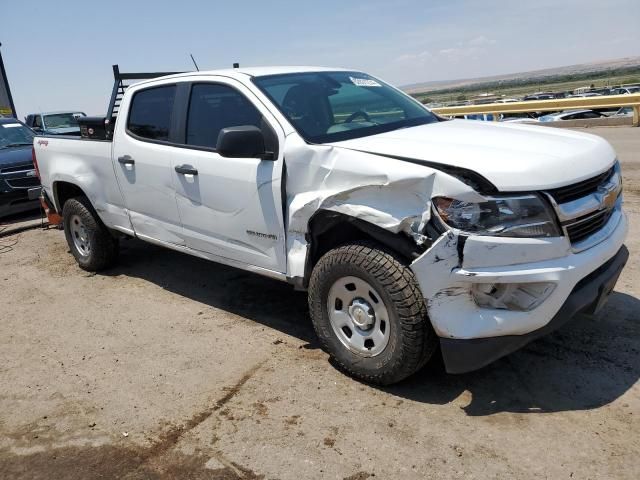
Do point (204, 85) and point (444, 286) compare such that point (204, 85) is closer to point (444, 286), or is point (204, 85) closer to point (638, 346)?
point (444, 286)

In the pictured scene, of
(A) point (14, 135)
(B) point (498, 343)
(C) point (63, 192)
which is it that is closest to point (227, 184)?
(B) point (498, 343)

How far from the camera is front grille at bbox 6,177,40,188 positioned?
28.6 ft


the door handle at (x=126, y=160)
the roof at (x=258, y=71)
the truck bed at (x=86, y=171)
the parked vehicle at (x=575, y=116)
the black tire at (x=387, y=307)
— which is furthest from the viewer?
the parked vehicle at (x=575, y=116)

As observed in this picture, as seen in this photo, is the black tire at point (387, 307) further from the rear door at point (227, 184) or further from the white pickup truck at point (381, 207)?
the rear door at point (227, 184)

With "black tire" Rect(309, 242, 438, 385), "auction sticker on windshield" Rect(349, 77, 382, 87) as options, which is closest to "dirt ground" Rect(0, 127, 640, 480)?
"black tire" Rect(309, 242, 438, 385)

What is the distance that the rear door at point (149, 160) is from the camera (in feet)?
14.8

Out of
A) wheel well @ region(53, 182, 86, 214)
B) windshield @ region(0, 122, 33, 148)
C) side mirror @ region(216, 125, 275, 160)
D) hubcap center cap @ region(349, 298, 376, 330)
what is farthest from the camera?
windshield @ region(0, 122, 33, 148)

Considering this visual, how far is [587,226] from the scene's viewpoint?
9.99 feet

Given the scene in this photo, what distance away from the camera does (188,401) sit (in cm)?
343

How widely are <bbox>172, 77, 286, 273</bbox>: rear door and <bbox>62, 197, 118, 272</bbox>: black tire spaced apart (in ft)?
5.52

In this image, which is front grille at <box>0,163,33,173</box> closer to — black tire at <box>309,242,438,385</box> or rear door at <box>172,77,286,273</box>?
rear door at <box>172,77,286,273</box>

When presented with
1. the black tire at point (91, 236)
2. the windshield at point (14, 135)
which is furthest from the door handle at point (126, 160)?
the windshield at point (14, 135)

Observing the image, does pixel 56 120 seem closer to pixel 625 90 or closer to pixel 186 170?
pixel 186 170

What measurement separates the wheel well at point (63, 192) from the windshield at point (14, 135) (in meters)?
4.38
